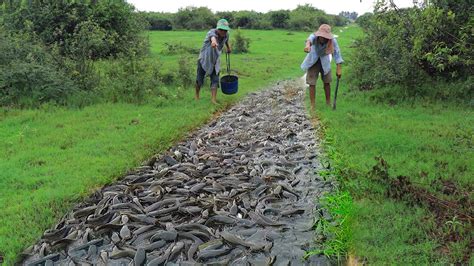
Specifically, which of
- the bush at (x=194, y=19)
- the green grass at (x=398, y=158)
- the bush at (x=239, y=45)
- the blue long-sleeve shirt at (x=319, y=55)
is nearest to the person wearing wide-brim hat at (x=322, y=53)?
the blue long-sleeve shirt at (x=319, y=55)

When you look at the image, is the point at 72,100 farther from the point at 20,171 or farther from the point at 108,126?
the point at 20,171

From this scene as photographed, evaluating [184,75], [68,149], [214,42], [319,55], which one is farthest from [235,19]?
[68,149]

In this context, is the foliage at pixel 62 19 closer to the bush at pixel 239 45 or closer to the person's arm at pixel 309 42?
the person's arm at pixel 309 42

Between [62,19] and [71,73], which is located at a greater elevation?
[62,19]

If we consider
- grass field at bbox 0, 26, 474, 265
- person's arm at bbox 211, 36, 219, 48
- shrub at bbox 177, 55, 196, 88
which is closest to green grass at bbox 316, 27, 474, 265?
grass field at bbox 0, 26, 474, 265

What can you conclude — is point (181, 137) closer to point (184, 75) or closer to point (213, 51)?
point (213, 51)

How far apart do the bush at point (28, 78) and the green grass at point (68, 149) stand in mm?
652

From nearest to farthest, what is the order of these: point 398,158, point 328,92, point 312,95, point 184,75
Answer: point 398,158 < point 312,95 < point 328,92 < point 184,75

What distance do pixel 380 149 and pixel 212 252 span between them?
16.1 feet

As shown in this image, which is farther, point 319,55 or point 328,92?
point 328,92

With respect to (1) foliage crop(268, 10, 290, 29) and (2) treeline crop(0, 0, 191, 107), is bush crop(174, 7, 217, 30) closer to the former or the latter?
(1) foliage crop(268, 10, 290, 29)

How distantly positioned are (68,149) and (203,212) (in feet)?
14.6

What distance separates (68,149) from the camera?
9906mm

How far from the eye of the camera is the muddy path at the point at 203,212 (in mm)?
5875
